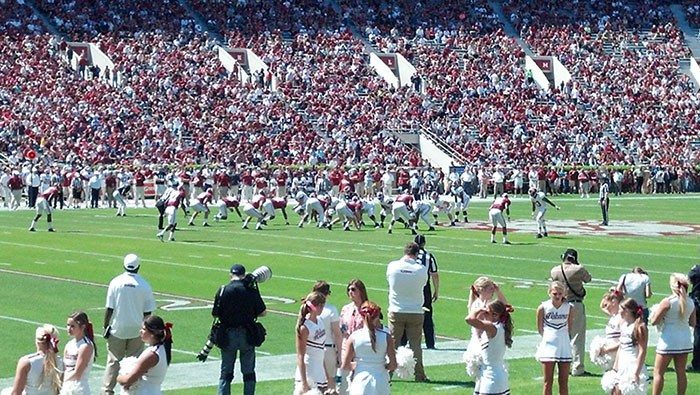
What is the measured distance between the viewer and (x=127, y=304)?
13914 mm

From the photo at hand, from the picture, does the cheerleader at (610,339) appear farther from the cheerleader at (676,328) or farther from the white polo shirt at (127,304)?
the white polo shirt at (127,304)

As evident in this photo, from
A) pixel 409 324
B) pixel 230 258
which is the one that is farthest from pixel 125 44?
pixel 409 324

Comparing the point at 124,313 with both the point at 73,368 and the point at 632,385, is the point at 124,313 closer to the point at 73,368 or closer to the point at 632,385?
the point at 73,368

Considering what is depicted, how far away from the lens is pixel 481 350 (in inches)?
469

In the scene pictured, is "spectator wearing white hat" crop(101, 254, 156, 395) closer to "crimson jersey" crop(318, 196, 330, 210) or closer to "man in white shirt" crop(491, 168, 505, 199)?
"crimson jersey" crop(318, 196, 330, 210)

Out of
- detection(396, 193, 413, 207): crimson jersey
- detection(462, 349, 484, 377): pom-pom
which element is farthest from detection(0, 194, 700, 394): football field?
detection(462, 349, 484, 377): pom-pom

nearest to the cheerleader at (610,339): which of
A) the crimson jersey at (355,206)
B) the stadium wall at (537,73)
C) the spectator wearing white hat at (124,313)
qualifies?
the spectator wearing white hat at (124,313)

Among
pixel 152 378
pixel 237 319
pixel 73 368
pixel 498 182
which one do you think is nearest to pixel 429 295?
pixel 237 319

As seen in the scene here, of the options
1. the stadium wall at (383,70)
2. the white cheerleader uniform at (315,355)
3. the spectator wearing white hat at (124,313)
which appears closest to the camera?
the white cheerleader uniform at (315,355)

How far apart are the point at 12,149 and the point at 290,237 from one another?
65.1 ft

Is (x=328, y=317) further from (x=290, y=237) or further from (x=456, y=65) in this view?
(x=456, y=65)

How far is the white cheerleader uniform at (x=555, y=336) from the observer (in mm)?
13547

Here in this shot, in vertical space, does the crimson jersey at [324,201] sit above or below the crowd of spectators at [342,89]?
below

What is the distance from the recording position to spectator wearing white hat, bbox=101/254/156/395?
547 inches
